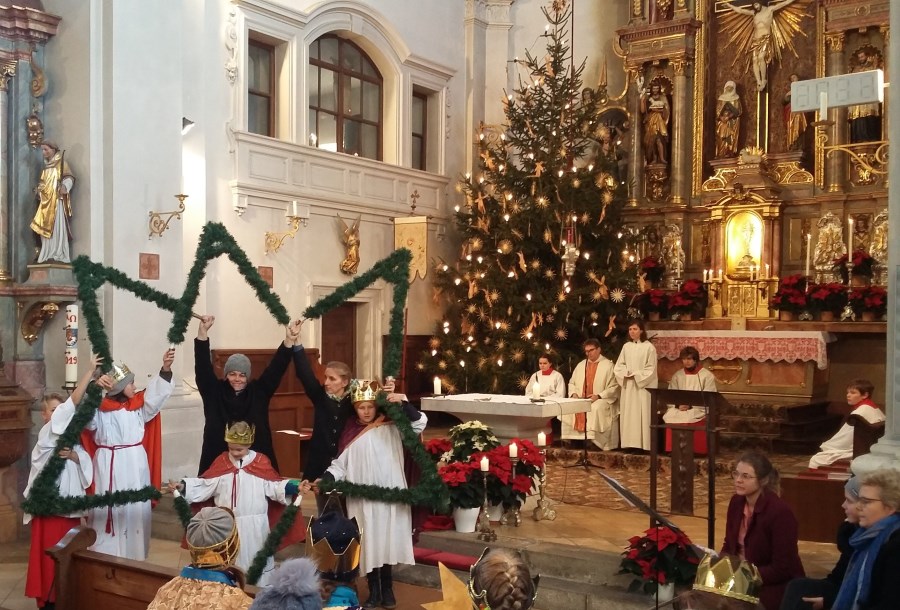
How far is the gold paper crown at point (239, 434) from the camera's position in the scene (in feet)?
18.1

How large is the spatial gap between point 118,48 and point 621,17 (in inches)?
352

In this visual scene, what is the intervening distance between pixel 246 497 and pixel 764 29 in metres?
11.8

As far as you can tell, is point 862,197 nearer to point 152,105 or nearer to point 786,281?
point 786,281

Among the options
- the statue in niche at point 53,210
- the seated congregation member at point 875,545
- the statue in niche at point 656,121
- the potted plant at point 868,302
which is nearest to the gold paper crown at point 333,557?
the seated congregation member at point 875,545

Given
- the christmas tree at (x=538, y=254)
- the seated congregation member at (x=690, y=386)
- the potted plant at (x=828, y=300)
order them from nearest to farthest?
the seated congregation member at (x=690, y=386)
the potted plant at (x=828, y=300)
the christmas tree at (x=538, y=254)

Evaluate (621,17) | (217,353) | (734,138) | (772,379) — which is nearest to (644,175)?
(734,138)

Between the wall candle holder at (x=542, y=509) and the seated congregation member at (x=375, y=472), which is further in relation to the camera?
the wall candle holder at (x=542, y=509)

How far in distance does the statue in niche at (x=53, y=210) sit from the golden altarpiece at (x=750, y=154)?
7751mm

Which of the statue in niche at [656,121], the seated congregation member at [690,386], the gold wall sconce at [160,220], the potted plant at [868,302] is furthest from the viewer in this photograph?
the statue in niche at [656,121]

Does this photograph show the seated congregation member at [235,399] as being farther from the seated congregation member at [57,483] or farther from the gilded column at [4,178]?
the gilded column at [4,178]

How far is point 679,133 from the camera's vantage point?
15055mm

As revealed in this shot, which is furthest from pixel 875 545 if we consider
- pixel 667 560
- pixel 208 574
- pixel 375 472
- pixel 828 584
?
pixel 375 472

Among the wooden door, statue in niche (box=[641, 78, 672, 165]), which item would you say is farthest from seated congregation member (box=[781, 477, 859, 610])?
statue in niche (box=[641, 78, 672, 165])

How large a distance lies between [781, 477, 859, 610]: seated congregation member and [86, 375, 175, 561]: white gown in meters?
3.90
